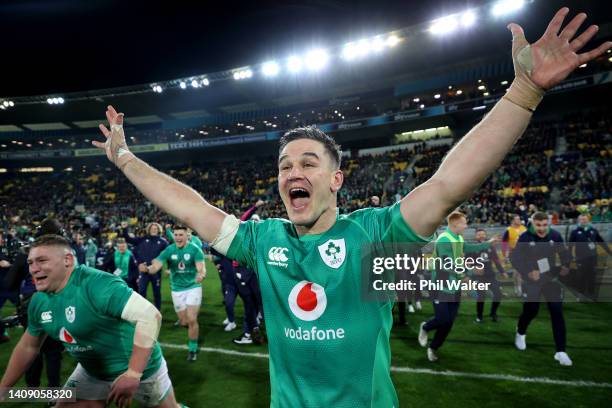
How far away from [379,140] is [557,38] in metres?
36.9

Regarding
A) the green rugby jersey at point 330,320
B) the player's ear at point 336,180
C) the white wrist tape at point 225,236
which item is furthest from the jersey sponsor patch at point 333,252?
the white wrist tape at point 225,236

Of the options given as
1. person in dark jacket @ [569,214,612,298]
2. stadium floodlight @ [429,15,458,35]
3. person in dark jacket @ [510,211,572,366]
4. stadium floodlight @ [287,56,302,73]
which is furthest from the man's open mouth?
stadium floodlight @ [287,56,302,73]

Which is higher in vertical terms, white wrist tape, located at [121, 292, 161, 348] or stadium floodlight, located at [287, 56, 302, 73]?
stadium floodlight, located at [287, 56, 302, 73]

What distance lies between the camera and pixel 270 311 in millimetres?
1859

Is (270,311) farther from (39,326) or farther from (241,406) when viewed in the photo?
(241,406)

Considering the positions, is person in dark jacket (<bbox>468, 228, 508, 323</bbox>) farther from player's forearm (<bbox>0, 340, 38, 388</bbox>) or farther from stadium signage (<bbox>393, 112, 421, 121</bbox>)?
stadium signage (<bbox>393, 112, 421, 121</bbox>)

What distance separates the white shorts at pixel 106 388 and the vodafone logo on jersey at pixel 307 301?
244cm

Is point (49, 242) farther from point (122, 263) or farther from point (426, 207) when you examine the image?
point (122, 263)

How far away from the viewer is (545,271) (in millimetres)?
5949

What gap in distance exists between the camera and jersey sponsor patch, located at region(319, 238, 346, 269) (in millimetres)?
1722

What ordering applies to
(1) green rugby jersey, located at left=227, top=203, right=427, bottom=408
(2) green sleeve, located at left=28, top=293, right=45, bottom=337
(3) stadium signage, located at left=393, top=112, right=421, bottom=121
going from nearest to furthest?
(1) green rugby jersey, located at left=227, top=203, right=427, bottom=408 < (2) green sleeve, located at left=28, top=293, right=45, bottom=337 < (3) stadium signage, located at left=393, top=112, right=421, bottom=121

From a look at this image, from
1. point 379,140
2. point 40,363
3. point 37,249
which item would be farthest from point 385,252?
point 379,140

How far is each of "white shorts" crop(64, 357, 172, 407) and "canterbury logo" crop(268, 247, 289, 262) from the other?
7.80 ft

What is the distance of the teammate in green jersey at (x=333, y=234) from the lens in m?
1.39
